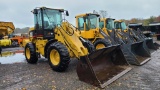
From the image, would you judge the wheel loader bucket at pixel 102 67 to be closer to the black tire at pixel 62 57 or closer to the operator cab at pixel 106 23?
the black tire at pixel 62 57

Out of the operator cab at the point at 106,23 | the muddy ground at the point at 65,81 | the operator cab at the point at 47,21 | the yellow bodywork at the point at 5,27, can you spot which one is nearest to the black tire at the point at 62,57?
the muddy ground at the point at 65,81

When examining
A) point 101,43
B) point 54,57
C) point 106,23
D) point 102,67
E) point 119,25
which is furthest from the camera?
point 119,25

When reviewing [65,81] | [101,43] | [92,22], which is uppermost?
[92,22]

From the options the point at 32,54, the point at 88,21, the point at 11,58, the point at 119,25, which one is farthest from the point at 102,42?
the point at 119,25

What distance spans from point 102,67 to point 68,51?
1305 mm

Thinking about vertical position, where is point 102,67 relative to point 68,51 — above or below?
below

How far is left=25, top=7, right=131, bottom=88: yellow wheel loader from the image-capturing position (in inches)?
233

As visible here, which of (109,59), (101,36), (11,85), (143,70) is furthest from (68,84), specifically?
(101,36)

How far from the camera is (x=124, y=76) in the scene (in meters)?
6.68

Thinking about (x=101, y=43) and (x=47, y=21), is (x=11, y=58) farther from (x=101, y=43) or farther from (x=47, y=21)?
(x=101, y=43)

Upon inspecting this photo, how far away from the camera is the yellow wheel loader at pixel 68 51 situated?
5.93m

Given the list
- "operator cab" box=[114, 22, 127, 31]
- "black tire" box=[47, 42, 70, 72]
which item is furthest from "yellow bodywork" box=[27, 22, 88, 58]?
"operator cab" box=[114, 22, 127, 31]

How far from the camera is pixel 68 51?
7180 mm

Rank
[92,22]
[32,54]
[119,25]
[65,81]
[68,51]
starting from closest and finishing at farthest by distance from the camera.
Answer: [65,81], [68,51], [32,54], [92,22], [119,25]
